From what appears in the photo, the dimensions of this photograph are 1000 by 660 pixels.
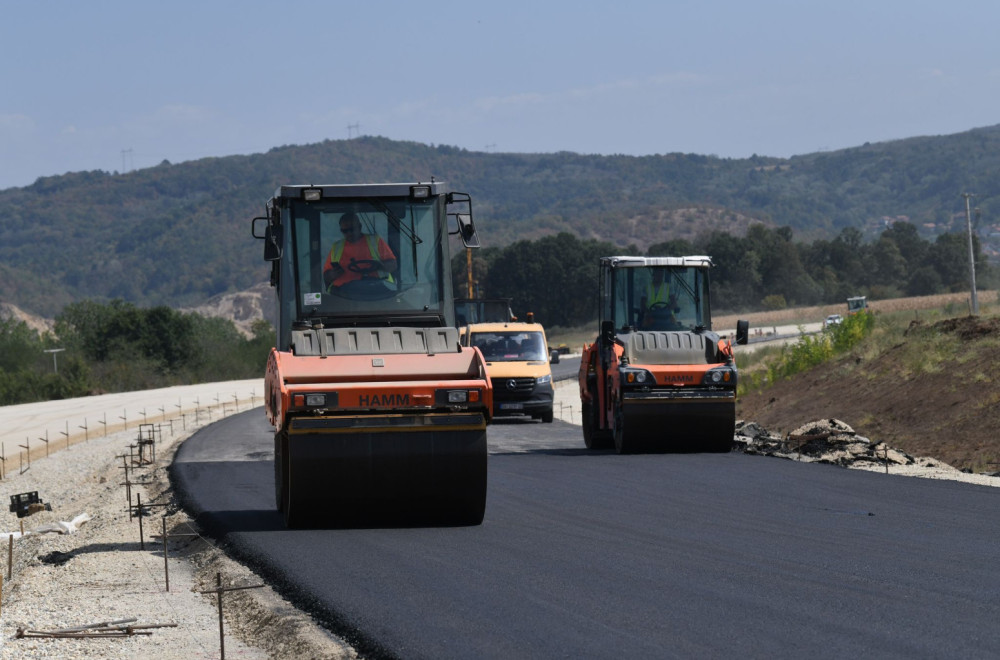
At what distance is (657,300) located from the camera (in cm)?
2161

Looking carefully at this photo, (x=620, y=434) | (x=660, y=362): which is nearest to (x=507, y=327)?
(x=620, y=434)

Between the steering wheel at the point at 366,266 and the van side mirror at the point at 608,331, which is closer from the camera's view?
the steering wheel at the point at 366,266

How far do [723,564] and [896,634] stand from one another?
2.52 m

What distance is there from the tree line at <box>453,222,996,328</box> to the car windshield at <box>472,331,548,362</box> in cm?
8442

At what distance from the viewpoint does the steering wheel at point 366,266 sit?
41.8 ft

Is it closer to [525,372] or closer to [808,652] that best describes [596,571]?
[808,652]

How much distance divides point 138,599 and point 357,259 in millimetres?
3824

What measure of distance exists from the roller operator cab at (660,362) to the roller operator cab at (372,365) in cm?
808

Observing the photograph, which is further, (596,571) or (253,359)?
(253,359)

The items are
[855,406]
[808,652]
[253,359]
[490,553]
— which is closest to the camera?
[808,652]

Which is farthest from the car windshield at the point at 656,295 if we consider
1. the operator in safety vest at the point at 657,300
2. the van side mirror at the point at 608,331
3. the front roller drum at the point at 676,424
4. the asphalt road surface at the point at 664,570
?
the asphalt road surface at the point at 664,570

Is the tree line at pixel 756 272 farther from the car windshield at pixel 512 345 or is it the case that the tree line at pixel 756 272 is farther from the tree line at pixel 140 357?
the car windshield at pixel 512 345

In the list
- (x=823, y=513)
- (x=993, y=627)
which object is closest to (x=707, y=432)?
(x=823, y=513)

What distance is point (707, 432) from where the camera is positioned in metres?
20.5
